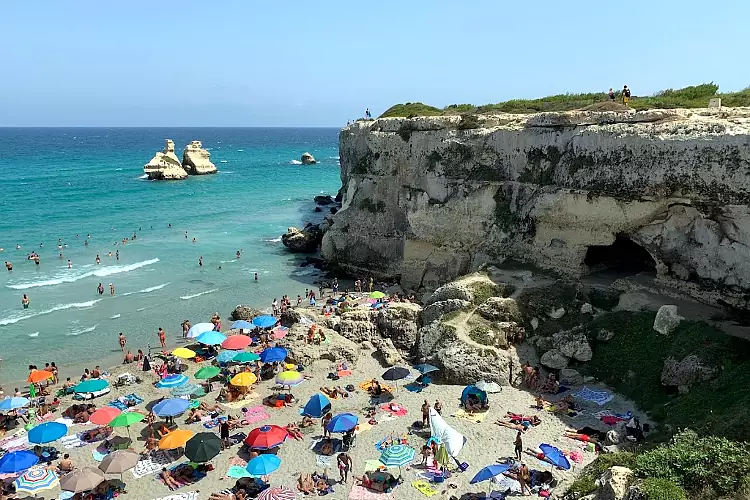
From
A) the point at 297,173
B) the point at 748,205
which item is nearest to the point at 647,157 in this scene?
the point at 748,205

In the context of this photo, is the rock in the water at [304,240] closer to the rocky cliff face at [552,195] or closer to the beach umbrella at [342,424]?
the rocky cliff face at [552,195]

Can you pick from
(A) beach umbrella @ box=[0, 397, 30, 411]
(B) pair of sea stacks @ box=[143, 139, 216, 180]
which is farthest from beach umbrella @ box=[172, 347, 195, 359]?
(B) pair of sea stacks @ box=[143, 139, 216, 180]

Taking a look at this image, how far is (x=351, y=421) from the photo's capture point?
18000mm

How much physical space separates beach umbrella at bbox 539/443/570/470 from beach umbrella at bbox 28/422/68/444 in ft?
48.6

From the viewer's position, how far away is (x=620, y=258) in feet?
96.1

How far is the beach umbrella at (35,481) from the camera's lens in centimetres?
1616

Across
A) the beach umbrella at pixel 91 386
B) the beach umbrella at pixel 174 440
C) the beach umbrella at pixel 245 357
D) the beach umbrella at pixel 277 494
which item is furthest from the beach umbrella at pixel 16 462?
the beach umbrella at pixel 245 357

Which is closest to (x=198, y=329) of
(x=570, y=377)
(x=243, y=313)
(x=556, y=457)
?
(x=243, y=313)

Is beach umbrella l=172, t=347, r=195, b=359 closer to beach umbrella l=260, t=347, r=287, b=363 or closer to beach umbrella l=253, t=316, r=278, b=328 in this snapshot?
beach umbrella l=260, t=347, r=287, b=363

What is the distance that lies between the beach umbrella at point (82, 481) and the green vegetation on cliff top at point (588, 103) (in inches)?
1040

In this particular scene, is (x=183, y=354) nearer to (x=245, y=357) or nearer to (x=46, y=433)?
(x=245, y=357)

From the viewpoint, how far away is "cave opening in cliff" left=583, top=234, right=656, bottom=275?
2795cm

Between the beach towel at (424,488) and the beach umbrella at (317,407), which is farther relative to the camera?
the beach umbrella at (317,407)

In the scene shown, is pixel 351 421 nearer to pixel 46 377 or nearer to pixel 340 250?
pixel 46 377
